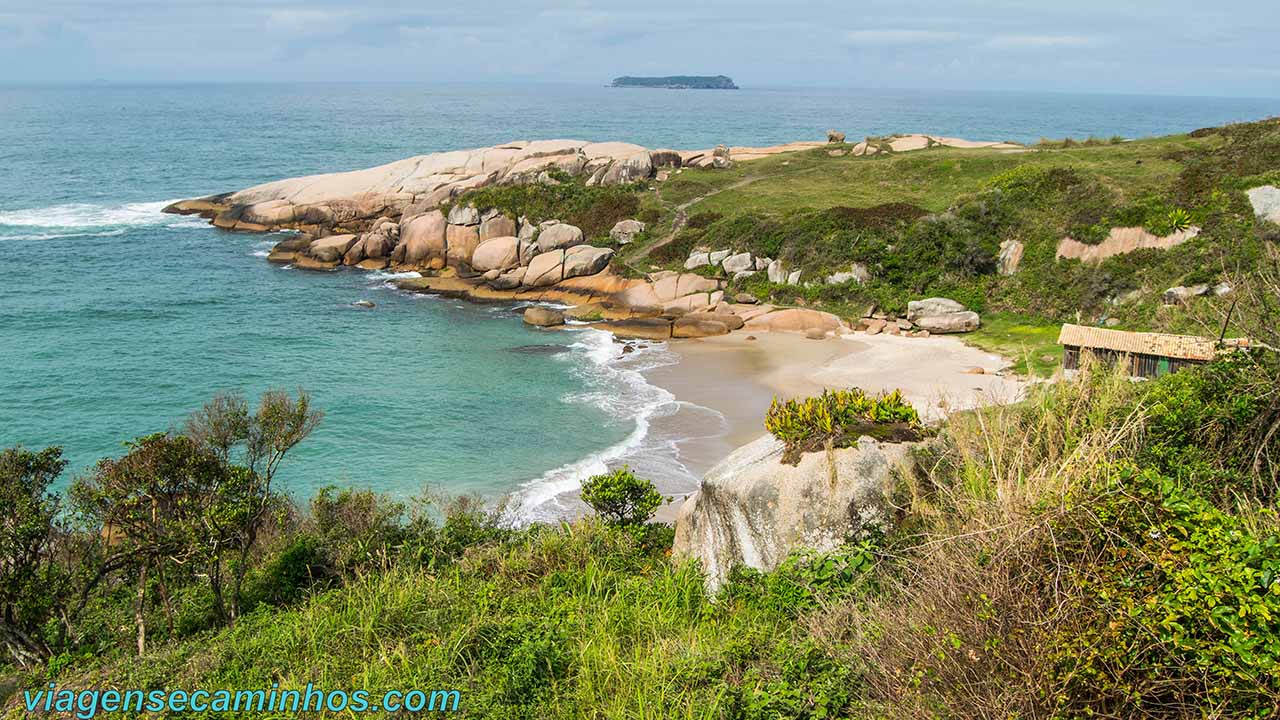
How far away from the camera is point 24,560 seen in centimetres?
1223

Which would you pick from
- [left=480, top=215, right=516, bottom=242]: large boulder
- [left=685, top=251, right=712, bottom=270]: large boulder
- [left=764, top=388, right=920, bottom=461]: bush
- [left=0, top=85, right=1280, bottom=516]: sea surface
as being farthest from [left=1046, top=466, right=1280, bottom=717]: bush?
[left=480, top=215, right=516, bottom=242]: large boulder

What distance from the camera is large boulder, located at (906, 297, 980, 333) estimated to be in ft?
130

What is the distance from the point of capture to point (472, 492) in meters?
25.9

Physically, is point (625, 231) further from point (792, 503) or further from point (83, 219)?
point (83, 219)

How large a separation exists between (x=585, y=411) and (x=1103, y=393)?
22.0m

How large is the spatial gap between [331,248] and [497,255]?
43.7 feet

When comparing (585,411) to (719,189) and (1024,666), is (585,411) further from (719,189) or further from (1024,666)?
(719,189)

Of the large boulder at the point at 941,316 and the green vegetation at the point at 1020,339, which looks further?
the large boulder at the point at 941,316

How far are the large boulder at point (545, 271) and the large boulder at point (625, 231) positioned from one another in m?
4.74

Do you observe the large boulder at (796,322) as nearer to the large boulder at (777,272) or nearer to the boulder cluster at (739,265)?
→ the large boulder at (777,272)

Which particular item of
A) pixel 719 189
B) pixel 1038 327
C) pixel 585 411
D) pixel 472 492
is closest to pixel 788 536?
pixel 472 492

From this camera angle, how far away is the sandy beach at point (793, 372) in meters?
30.2

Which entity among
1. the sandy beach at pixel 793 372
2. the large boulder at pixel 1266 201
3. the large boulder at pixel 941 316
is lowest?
the sandy beach at pixel 793 372

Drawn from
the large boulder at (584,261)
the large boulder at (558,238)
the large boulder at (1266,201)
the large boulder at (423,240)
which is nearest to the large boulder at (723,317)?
the large boulder at (584,261)
